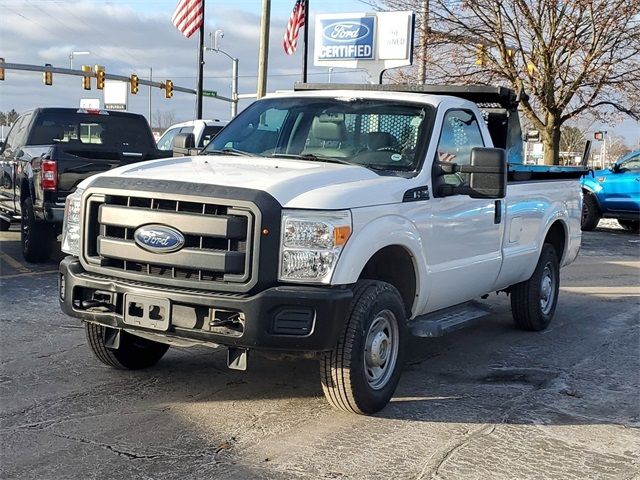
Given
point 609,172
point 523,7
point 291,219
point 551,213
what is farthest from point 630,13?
point 291,219

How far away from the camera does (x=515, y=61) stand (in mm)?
21938

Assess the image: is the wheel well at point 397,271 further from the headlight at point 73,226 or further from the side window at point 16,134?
the side window at point 16,134

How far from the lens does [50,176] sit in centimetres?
946

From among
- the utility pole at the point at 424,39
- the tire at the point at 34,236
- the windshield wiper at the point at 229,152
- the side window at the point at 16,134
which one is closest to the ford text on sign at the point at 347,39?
the utility pole at the point at 424,39

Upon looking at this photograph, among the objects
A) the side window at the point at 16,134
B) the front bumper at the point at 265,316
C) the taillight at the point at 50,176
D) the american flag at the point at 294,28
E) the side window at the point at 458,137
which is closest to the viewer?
the front bumper at the point at 265,316

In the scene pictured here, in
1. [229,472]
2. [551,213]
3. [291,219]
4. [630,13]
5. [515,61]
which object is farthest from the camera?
[515,61]

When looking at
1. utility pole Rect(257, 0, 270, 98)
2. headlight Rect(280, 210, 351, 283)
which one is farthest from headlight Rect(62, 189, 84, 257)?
utility pole Rect(257, 0, 270, 98)

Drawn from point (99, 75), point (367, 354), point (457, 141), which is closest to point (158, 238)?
point (367, 354)

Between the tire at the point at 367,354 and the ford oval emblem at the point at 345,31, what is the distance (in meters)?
16.0

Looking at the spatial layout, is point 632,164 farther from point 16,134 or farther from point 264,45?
point 16,134

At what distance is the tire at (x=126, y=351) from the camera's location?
17.6 ft

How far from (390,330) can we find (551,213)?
3.28 m

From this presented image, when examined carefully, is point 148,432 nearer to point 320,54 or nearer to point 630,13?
point 320,54

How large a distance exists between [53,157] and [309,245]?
6066 mm
